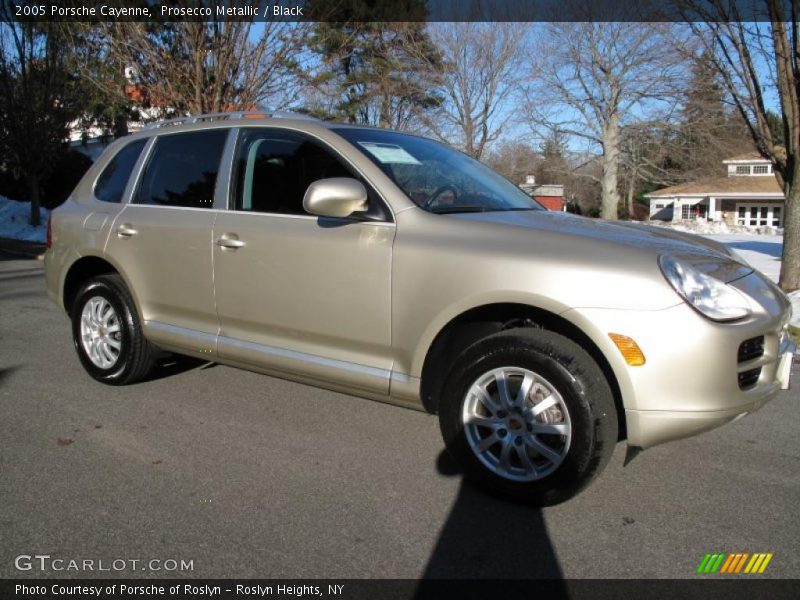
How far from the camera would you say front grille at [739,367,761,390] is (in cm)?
279

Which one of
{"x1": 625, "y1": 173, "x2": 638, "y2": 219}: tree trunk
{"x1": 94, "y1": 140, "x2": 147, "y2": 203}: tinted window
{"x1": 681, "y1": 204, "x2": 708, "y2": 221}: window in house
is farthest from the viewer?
{"x1": 681, "y1": 204, "x2": 708, "y2": 221}: window in house

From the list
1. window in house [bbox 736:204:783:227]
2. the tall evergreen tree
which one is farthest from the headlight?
window in house [bbox 736:204:783:227]

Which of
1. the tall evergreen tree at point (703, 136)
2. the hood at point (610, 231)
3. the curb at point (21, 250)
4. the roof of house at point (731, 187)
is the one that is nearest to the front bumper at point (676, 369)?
the hood at point (610, 231)

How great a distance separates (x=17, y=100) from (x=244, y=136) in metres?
19.5

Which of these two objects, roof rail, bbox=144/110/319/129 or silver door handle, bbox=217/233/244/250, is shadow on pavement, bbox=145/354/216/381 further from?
roof rail, bbox=144/110/319/129

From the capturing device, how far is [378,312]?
3314 millimetres

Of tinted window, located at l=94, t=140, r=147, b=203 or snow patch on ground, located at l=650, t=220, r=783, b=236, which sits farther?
snow patch on ground, located at l=650, t=220, r=783, b=236

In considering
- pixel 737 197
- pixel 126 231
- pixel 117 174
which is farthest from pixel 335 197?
pixel 737 197

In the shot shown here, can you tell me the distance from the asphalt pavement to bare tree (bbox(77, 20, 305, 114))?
7.69 metres

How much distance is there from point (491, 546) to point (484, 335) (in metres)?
1.02

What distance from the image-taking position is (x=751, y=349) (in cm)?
282

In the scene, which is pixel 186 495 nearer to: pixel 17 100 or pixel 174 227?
pixel 174 227

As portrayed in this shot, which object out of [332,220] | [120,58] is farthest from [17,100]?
[332,220]

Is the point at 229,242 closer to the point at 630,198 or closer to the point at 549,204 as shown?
the point at 549,204
